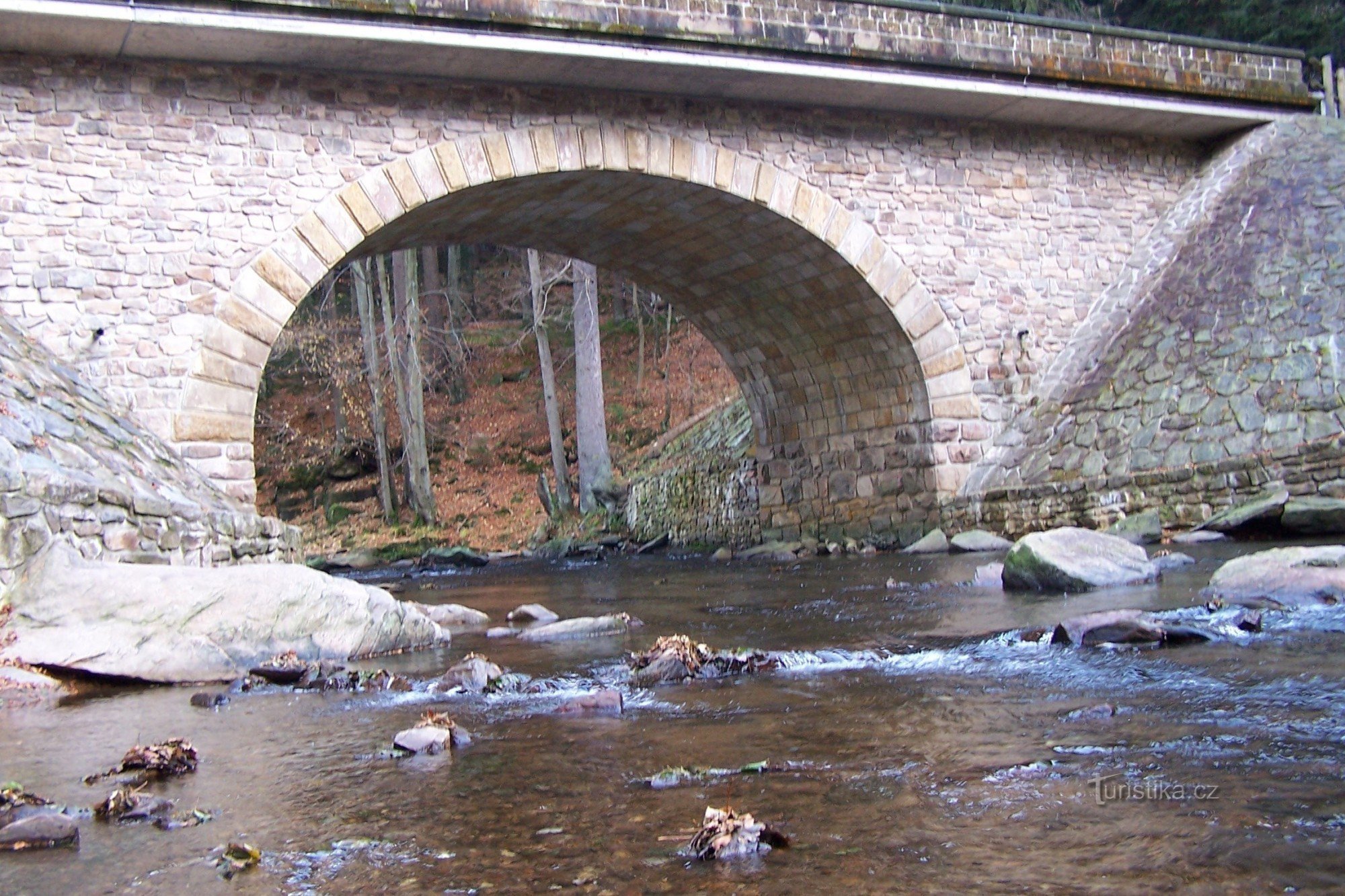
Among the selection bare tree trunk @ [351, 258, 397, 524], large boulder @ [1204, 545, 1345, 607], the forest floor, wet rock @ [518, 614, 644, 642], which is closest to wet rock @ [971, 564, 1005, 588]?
large boulder @ [1204, 545, 1345, 607]

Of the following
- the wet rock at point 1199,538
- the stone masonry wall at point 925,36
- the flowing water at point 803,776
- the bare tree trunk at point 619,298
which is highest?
the bare tree trunk at point 619,298

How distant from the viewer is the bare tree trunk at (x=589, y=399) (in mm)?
18266

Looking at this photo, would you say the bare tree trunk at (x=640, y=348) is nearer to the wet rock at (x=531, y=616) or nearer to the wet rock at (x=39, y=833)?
the wet rock at (x=531, y=616)

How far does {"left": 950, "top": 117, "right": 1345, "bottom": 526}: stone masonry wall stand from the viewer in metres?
10.1

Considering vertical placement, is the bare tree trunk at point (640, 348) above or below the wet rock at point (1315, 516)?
above

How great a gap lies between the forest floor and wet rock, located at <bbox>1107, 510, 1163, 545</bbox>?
10.2 metres

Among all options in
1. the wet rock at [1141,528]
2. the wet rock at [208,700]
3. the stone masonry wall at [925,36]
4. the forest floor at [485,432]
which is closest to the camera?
the wet rock at [208,700]

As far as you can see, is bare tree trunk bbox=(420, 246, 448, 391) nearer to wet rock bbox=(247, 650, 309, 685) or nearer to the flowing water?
wet rock bbox=(247, 650, 309, 685)

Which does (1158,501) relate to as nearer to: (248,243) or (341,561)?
(248,243)

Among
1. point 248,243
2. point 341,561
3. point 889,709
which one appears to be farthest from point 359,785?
point 341,561

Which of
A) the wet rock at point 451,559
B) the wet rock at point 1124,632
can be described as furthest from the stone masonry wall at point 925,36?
the wet rock at point 451,559

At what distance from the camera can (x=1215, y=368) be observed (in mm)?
10977

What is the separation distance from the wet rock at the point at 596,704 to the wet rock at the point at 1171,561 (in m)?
4.18

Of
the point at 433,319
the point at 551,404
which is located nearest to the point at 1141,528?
the point at 551,404
